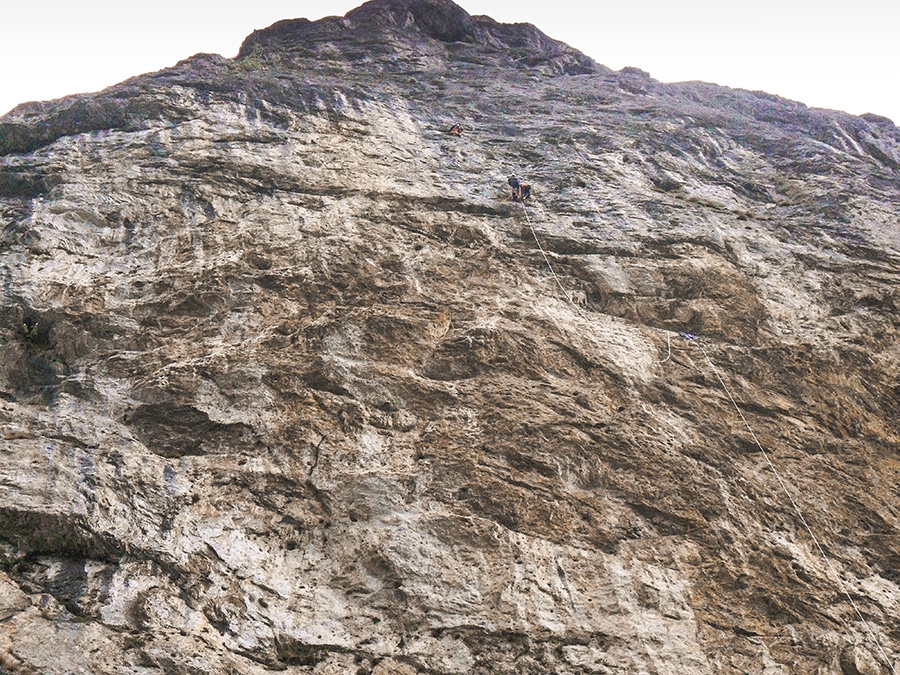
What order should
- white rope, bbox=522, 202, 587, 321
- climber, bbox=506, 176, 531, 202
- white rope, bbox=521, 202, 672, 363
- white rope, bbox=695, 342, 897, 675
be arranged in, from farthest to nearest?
climber, bbox=506, 176, 531, 202, white rope, bbox=522, 202, 587, 321, white rope, bbox=521, 202, 672, 363, white rope, bbox=695, 342, 897, 675

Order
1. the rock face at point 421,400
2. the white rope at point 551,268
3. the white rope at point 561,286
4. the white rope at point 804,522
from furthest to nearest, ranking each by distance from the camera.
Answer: the white rope at point 551,268 < the white rope at point 561,286 < the white rope at point 804,522 < the rock face at point 421,400

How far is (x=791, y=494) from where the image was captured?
8695 mm

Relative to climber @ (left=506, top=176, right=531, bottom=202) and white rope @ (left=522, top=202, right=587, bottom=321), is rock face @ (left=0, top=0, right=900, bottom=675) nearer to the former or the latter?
white rope @ (left=522, top=202, right=587, bottom=321)

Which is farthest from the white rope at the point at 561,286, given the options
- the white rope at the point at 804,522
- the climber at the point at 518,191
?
the white rope at the point at 804,522

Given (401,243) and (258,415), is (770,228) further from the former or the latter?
(258,415)

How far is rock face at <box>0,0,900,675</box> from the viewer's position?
22.5 feet

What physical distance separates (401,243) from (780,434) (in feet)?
19.2

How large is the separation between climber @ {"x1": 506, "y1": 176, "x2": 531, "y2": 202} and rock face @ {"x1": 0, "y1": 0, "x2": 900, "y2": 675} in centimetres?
30

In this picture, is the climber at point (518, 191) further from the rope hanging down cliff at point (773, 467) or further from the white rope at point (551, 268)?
the rope hanging down cliff at point (773, 467)

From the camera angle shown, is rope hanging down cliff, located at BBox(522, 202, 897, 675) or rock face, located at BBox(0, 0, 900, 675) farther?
rope hanging down cliff, located at BBox(522, 202, 897, 675)

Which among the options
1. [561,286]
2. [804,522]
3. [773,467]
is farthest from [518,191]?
[804,522]

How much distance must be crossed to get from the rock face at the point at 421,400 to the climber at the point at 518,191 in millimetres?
296

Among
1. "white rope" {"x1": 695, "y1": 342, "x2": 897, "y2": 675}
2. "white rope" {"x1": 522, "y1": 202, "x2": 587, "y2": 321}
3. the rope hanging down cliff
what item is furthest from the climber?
"white rope" {"x1": 695, "y1": 342, "x2": 897, "y2": 675}

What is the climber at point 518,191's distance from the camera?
1234 cm
